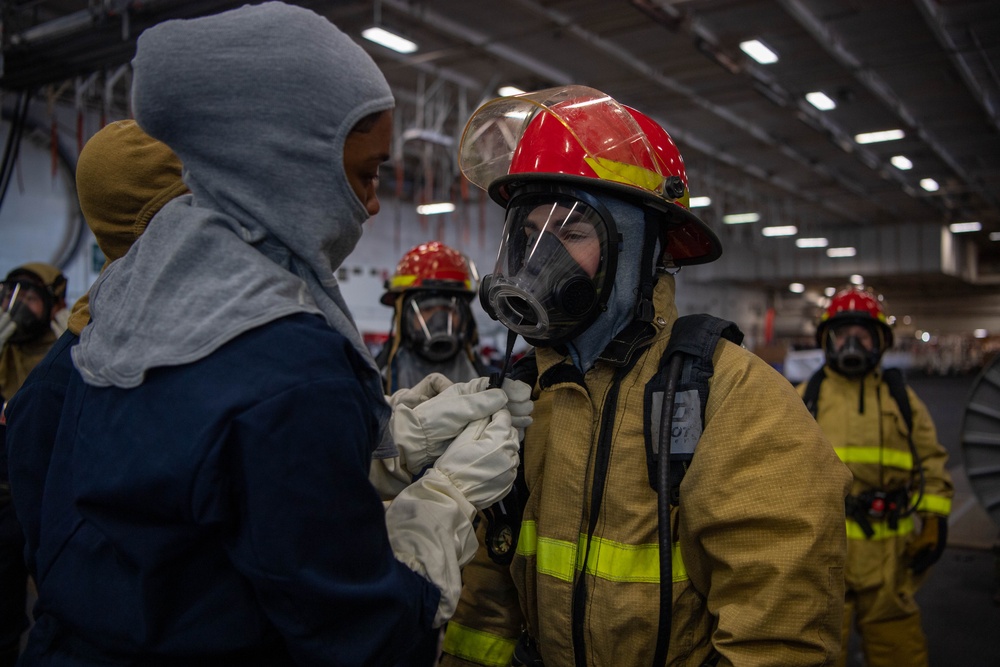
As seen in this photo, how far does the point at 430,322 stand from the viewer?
4.74 metres

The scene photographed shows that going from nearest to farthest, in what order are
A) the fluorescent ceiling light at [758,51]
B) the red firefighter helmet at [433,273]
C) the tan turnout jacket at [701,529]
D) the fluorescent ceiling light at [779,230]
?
the tan turnout jacket at [701,529] → the red firefighter helmet at [433,273] → the fluorescent ceiling light at [758,51] → the fluorescent ceiling light at [779,230]

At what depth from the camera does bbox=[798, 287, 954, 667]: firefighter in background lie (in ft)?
12.1

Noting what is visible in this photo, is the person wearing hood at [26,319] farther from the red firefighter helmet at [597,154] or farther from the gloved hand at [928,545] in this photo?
the gloved hand at [928,545]

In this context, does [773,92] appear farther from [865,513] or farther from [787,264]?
[787,264]

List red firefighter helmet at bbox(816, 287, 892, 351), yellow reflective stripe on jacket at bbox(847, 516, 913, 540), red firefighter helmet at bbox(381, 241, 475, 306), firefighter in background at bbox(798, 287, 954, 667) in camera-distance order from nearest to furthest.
Answer: firefighter in background at bbox(798, 287, 954, 667) → yellow reflective stripe on jacket at bbox(847, 516, 913, 540) → red firefighter helmet at bbox(816, 287, 892, 351) → red firefighter helmet at bbox(381, 241, 475, 306)

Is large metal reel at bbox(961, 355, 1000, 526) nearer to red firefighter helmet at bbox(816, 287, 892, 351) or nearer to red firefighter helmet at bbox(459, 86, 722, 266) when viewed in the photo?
red firefighter helmet at bbox(816, 287, 892, 351)

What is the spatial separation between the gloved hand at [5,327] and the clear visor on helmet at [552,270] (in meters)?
4.50

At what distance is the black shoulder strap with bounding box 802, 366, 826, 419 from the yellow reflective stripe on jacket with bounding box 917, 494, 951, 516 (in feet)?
2.29

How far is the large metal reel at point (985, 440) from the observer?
5.00 metres

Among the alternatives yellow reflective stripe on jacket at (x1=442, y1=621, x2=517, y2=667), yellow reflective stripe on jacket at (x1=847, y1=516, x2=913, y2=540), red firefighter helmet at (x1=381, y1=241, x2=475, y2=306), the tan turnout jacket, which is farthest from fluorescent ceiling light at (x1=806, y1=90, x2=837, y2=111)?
yellow reflective stripe on jacket at (x1=442, y1=621, x2=517, y2=667)

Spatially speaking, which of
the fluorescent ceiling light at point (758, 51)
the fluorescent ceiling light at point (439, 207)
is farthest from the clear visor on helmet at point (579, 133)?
the fluorescent ceiling light at point (439, 207)

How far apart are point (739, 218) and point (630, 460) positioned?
19.2 meters

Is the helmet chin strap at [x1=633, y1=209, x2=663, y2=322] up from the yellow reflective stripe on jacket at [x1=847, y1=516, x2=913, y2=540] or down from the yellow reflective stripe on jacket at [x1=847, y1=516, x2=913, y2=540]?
up

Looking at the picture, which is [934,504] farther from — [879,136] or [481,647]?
[879,136]
